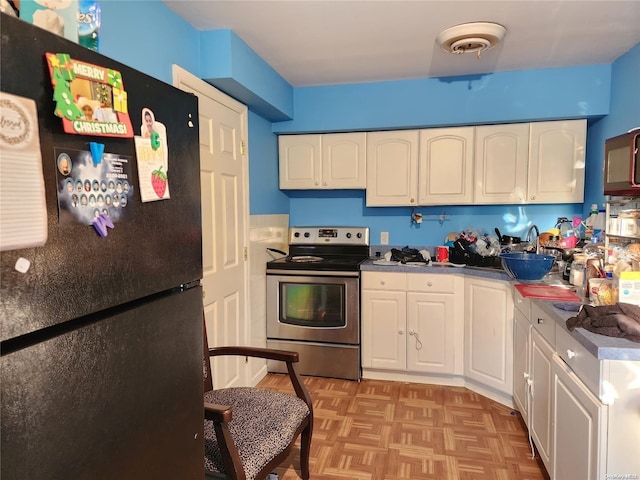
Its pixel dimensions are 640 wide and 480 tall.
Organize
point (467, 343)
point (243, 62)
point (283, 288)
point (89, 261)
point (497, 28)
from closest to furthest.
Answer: point (89, 261) → point (497, 28) → point (243, 62) → point (467, 343) → point (283, 288)

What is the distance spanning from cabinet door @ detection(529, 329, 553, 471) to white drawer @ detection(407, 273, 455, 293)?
0.88m

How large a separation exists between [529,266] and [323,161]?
5.94ft

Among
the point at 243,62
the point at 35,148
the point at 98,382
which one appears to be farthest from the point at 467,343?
the point at 35,148

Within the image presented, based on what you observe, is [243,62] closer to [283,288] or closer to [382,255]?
[283,288]

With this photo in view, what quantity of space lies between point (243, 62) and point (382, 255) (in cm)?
196

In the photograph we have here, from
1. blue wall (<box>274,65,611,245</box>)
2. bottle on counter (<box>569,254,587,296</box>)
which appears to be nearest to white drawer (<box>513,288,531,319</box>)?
bottle on counter (<box>569,254,587,296</box>)

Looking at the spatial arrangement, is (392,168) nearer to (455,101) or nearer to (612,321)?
(455,101)

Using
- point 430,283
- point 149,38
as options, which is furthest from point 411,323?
point 149,38

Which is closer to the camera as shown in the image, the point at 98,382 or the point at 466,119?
the point at 98,382

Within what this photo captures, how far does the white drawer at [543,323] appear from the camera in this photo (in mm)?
1902

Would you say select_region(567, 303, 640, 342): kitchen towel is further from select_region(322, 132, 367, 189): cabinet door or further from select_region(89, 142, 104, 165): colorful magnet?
select_region(322, 132, 367, 189): cabinet door

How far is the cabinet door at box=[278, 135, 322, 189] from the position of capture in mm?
3580

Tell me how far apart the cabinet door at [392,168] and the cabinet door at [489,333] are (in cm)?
89

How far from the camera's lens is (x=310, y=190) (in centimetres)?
386
